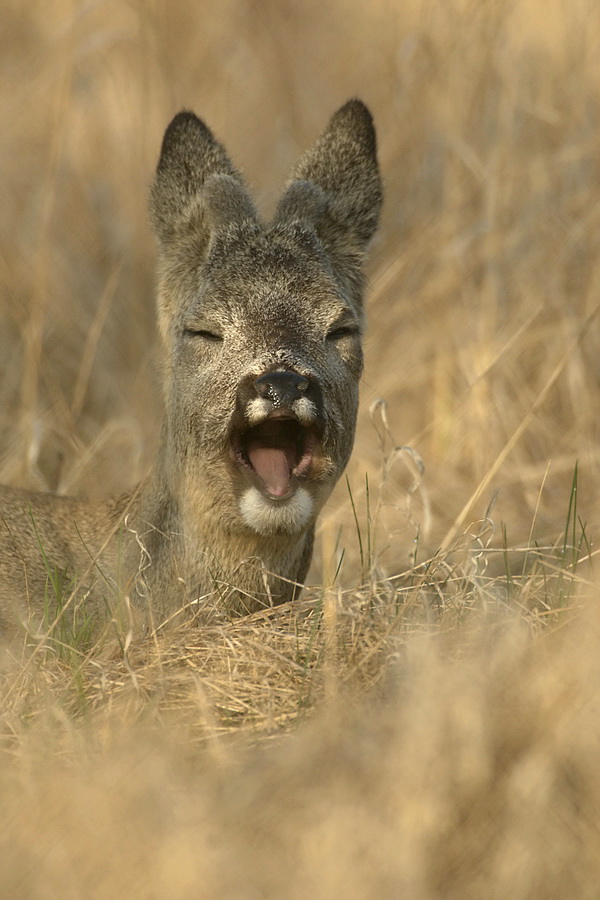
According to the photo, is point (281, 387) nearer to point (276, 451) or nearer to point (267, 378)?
point (267, 378)

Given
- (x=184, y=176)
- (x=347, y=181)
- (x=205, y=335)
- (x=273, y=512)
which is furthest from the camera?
(x=347, y=181)

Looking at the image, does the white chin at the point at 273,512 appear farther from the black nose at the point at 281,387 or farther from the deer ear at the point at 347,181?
the deer ear at the point at 347,181

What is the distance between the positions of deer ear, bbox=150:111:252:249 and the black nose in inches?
44.1

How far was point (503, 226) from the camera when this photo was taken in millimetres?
8445

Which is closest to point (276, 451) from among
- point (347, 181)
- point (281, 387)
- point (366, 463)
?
point (281, 387)

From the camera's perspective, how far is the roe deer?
4.54 m

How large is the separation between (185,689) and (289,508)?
798 mm

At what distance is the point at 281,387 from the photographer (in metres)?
4.31

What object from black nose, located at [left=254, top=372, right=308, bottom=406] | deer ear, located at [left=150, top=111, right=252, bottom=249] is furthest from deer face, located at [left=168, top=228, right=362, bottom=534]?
deer ear, located at [left=150, top=111, right=252, bottom=249]

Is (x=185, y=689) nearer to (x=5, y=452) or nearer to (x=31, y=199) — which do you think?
(x=5, y=452)

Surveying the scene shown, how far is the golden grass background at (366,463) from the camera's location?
283 cm

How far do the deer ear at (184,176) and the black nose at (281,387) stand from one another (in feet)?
3.67

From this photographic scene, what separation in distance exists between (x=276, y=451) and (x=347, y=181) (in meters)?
1.55

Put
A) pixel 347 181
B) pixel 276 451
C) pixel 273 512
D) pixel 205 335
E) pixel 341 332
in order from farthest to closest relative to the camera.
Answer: pixel 347 181 → pixel 341 332 → pixel 205 335 → pixel 276 451 → pixel 273 512
